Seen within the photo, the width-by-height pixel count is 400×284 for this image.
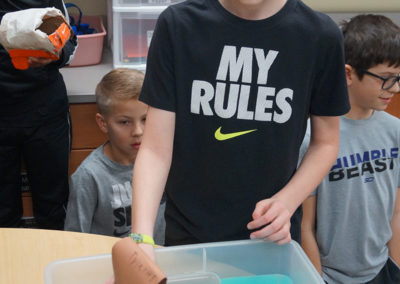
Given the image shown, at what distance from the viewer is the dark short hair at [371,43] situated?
134 cm

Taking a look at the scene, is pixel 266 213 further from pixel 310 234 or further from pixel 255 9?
pixel 310 234

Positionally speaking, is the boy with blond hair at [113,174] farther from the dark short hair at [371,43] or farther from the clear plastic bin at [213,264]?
the clear plastic bin at [213,264]

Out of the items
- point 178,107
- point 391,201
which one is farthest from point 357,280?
point 178,107

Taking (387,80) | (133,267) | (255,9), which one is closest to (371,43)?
(387,80)

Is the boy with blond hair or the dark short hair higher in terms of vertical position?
the dark short hair

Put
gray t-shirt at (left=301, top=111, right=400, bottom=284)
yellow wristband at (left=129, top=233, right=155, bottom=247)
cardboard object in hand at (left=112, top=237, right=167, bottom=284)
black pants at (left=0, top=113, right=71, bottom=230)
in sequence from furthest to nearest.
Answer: black pants at (left=0, top=113, right=71, bottom=230)
gray t-shirt at (left=301, top=111, right=400, bottom=284)
yellow wristband at (left=129, top=233, right=155, bottom=247)
cardboard object in hand at (left=112, top=237, right=167, bottom=284)

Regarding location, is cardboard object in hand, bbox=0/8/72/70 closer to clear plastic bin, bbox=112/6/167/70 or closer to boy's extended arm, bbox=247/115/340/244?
clear plastic bin, bbox=112/6/167/70

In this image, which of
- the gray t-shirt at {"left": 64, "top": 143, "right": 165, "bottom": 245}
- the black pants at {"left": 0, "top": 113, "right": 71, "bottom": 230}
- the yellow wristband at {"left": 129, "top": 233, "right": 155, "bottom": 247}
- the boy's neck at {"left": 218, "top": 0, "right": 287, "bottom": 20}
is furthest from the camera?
the black pants at {"left": 0, "top": 113, "right": 71, "bottom": 230}

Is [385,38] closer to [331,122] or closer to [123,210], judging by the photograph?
[331,122]

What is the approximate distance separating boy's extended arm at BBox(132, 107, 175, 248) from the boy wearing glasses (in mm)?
535

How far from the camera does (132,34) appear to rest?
1.97 meters

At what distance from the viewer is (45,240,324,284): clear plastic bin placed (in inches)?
28.5

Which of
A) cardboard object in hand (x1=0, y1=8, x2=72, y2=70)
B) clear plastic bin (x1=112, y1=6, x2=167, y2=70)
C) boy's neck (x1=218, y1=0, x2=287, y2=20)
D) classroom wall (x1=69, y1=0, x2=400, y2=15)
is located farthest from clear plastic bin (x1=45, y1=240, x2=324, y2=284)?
classroom wall (x1=69, y1=0, x2=400, y2=15)

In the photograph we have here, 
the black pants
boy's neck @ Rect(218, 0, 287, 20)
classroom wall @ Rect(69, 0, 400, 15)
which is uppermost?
boy's neck @ Rect(218, 0, 287, 20)
